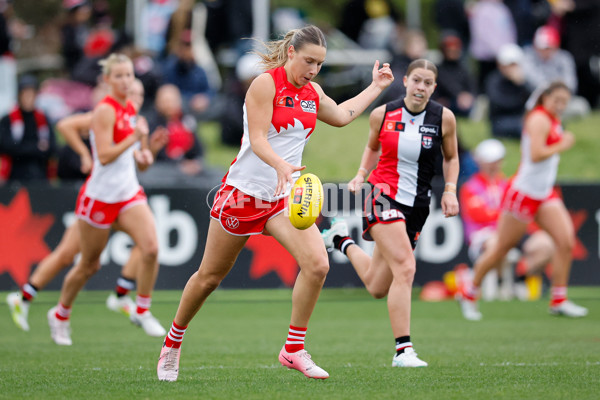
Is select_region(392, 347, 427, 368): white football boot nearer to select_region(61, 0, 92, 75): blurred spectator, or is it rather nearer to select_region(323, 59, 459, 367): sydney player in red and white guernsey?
select_region(323, 59, 459, 367): sydney player in red and white guernsey

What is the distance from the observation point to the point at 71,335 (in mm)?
9906

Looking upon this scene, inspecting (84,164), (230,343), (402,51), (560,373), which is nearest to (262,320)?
(230,343)

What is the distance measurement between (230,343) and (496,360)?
278 cm

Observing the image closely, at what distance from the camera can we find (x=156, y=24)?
744 inches

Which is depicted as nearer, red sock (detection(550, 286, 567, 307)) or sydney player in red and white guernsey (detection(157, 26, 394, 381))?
sydney player in red and white guernsey (detection(157, 26, 394, 381))

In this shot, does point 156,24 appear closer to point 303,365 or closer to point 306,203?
point 303,365

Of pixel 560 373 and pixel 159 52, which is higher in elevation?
pixel 159 52

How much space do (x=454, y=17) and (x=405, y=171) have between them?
11899 mm

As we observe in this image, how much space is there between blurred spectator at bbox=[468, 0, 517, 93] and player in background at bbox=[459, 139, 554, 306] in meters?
5.12

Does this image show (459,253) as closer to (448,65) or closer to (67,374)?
(448,65)

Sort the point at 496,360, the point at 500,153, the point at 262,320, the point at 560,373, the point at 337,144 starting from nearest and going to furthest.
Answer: the point at 560,373 → the point at 496,360 → the point at 262,320 → the point at 500,153 → the point at 337,144

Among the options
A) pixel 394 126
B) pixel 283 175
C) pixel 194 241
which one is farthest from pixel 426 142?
pixel 194 241

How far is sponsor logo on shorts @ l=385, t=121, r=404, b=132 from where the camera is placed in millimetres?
8016

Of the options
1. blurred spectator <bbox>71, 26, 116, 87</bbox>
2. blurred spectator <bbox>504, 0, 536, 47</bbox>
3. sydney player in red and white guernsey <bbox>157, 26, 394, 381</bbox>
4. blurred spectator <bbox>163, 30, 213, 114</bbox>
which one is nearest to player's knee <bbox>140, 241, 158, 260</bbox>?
sydney player in red and white guernsey <bbox>157, 26, 394, 381</bbox>
